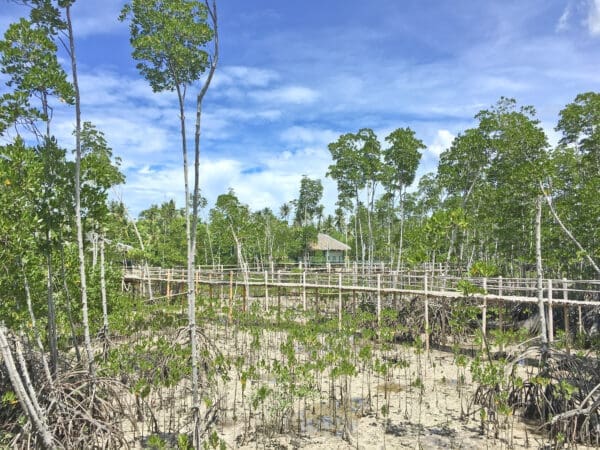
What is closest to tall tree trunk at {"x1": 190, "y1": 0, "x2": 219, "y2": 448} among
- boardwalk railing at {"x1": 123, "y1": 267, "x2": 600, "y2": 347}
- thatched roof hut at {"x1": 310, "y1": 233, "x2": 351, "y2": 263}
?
boardwalk railing at {"x1": 123, "y1": 267, "x2": 600, "y2": 347}

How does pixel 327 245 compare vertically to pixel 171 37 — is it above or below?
below

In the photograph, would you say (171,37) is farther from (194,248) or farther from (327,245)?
(327,245)

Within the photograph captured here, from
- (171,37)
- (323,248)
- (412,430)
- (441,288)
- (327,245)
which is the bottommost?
(412,430)

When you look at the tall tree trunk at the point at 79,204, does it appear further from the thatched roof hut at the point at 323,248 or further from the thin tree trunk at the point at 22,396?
the thatched roof hut at the point at 323,248

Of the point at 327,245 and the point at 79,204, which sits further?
the point at 327,245

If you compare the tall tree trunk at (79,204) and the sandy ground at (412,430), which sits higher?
the tall tree trunk at (79,204)

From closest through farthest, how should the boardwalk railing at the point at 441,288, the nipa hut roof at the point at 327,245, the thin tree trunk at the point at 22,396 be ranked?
the thin tree trunk at the point at 22,396, the boardwalk railing at the point at 441,288, the nipa hut roof at the point at 327,245

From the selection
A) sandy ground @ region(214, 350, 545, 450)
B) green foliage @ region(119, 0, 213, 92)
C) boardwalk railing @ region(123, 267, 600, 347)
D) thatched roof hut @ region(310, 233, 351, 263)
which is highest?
Answer: green foliage @ region(119, 0, 213, 92)

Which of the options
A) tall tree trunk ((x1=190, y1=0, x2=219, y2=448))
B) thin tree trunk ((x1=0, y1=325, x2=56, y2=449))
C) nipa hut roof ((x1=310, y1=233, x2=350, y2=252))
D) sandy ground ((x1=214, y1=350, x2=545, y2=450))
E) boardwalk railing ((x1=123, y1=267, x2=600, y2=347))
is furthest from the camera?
nipa hut roof ((x1=310, y1=233, x2=350, y2=252))

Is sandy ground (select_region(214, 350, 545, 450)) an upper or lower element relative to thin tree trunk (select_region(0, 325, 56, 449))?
lower

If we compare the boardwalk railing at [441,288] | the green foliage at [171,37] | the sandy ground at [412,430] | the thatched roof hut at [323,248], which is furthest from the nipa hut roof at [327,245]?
the green foliage at [171,37]

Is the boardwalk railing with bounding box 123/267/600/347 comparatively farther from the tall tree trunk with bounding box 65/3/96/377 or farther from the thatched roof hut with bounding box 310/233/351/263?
the thatched roof hut with bounding box 310/233/351/263

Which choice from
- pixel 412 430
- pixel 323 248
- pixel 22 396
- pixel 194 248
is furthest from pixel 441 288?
pixel 323 248

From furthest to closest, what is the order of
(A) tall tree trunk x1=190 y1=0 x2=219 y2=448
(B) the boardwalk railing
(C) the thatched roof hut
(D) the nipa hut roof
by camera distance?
(D) the nipa hut roof
(C) the thatched roof hut
(B) the boardwalk railing
(A) tall tree trunk x1=190 y1=0 x2=219 y2=448
